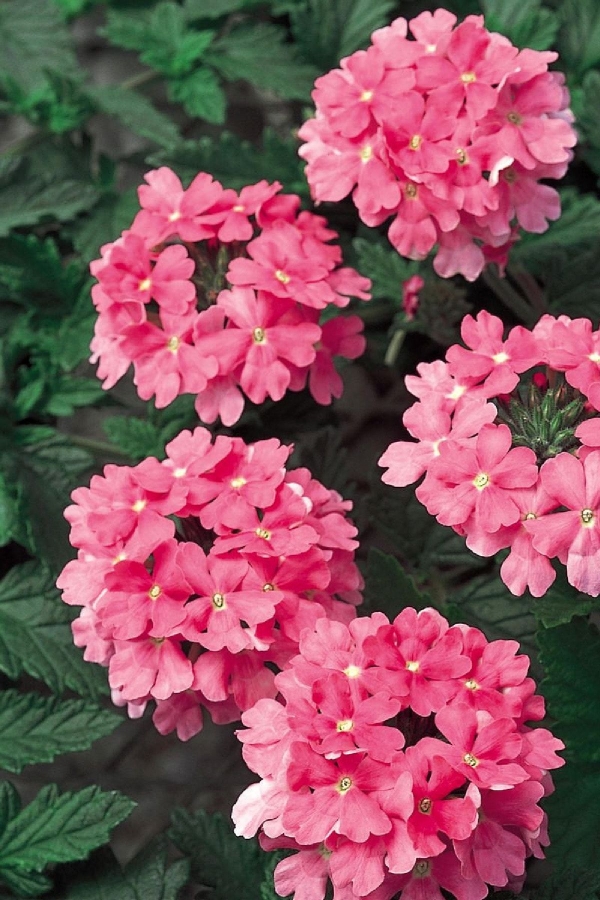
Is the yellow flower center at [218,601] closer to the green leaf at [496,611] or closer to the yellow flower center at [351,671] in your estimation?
the yellow flower center at [351,671]

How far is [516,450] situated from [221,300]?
0.35 metres

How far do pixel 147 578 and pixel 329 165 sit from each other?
47cm

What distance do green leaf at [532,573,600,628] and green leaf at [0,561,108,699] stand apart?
0.47 meters

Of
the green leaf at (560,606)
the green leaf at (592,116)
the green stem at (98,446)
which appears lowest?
the green stem at (98,446)

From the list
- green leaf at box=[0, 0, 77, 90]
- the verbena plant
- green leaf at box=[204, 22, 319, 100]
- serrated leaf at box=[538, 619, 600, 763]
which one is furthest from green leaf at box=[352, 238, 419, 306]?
green leaf at box=[0, 0, 77, 90]

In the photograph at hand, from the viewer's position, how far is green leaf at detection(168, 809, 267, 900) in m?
1.06

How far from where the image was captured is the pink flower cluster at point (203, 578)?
904 millimetres

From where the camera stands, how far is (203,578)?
0.91 meters

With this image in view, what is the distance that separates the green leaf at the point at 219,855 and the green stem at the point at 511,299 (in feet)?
2.24

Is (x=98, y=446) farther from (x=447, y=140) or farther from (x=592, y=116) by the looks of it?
(x=592, y=116)

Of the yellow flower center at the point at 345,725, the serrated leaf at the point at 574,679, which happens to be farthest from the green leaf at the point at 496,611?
the yellow flower center at the point at 345,725

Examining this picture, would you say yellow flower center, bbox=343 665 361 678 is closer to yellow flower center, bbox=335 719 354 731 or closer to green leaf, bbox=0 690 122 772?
yellow flower center, bbox=335 719 354 731

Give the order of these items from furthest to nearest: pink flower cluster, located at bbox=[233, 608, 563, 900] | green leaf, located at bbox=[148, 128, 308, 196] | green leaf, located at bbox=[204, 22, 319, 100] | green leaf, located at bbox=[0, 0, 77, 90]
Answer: green leaf, located at bbox=[0, 0, 77, 90] < green leaf, located at bbox=[204, 22, 319, 100] < green leaf, located at bbox=[148, 128, 308, 196] < pink flower cluster, located at bbox=[233, 608, 563, 900]

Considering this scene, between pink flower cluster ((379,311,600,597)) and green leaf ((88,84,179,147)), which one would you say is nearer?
pink flower cluster ((379,311,600,597))
